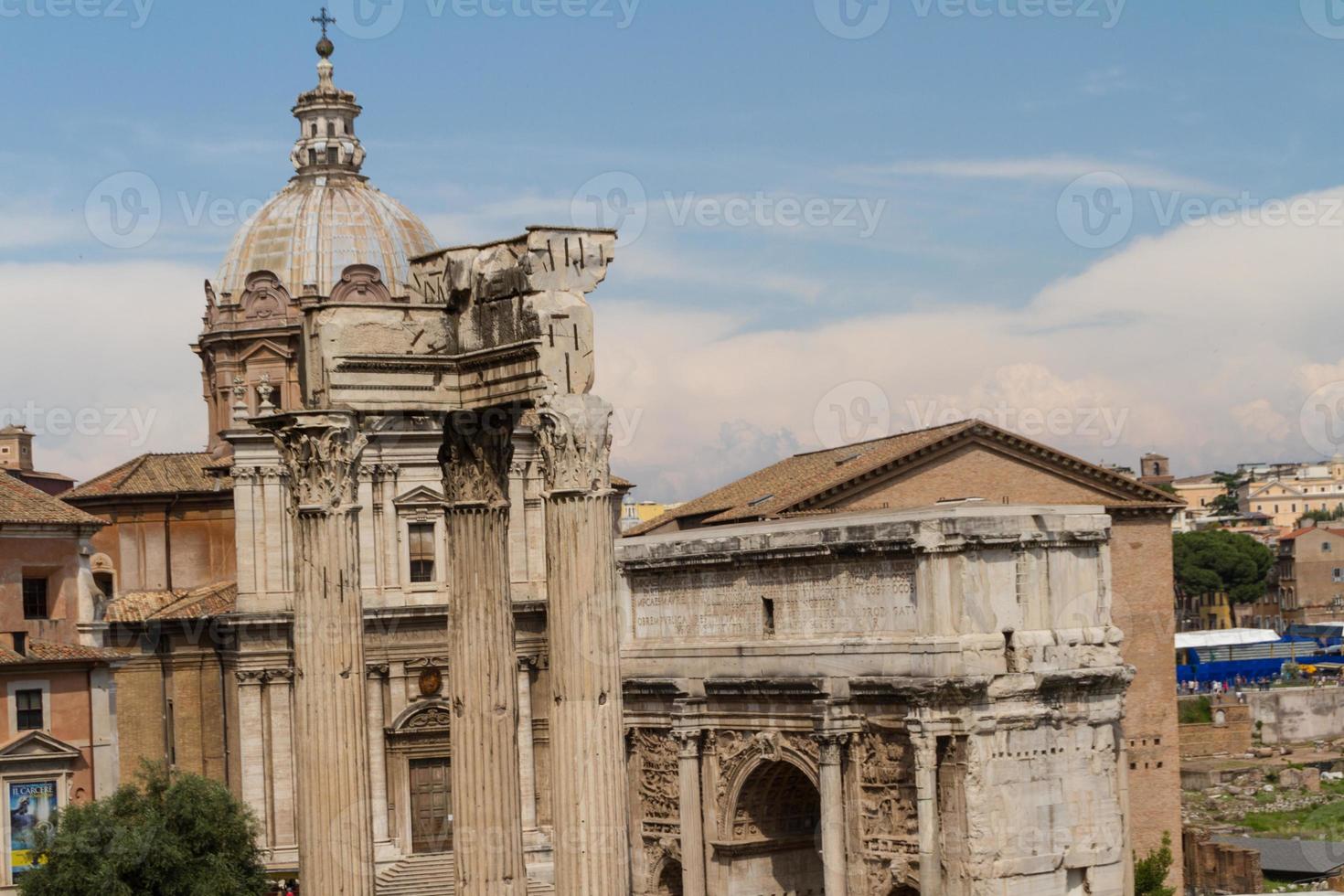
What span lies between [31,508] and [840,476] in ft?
54.3

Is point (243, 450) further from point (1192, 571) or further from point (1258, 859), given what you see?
point (1192, 571)

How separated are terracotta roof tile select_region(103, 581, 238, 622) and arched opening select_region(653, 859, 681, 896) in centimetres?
988

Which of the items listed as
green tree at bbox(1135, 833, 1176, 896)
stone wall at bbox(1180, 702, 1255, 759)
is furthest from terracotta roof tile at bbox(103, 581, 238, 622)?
stone wall at bbox(1180, 702, 1255, 759)

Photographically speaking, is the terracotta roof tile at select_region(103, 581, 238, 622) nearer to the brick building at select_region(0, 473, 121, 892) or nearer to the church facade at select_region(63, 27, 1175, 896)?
the church facade at select_region(63, 27, 1175, 896)

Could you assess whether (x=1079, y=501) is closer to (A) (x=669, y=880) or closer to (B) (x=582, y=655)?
(A) (x=669, y=880)

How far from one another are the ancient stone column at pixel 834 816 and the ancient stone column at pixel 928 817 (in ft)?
5.55

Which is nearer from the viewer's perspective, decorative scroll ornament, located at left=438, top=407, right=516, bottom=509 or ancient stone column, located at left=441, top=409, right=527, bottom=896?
ancient stone column, located at left=441, top=409, right=527, bottom=896

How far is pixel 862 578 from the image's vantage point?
127ft

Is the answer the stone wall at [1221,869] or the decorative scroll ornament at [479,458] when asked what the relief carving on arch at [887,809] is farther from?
the stone wall at [1221,869]

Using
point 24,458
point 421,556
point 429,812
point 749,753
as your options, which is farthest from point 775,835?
point 24,458

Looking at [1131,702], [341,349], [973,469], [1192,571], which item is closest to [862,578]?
[973,469]

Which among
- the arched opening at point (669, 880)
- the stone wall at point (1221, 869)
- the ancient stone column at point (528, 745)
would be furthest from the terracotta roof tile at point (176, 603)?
the stone wall at point (1221, 869)

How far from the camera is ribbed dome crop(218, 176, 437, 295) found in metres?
50.8

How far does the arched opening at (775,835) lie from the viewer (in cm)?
4128
